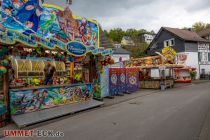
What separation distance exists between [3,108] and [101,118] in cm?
419

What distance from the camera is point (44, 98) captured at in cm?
914

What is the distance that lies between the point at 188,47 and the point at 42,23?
2889 cm

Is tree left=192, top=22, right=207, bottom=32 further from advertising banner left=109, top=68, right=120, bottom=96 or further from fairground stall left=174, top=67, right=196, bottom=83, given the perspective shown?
advertising banner left=109, top=68, right=120, bottom=96

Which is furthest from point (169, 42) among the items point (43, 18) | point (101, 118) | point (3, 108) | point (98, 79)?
point (3, 108)

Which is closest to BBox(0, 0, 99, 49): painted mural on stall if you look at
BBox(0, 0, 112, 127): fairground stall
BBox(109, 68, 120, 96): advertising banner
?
BBox(0, 0, 112, 127): fairground stall

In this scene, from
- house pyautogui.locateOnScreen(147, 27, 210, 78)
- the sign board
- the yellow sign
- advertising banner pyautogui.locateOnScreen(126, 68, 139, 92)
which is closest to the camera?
the sign board

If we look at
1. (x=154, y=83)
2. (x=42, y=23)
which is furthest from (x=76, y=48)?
(x=154, y=83)

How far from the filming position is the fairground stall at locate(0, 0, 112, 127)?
27.1ft

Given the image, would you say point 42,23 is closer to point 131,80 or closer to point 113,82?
point 113,82

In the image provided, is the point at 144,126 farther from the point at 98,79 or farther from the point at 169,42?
the point at 169,42

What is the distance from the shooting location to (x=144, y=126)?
23.0 ft

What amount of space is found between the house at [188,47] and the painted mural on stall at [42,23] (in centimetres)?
2305

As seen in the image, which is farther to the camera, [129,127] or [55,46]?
[55,46]

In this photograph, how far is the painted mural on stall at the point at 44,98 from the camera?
26.9 feet
